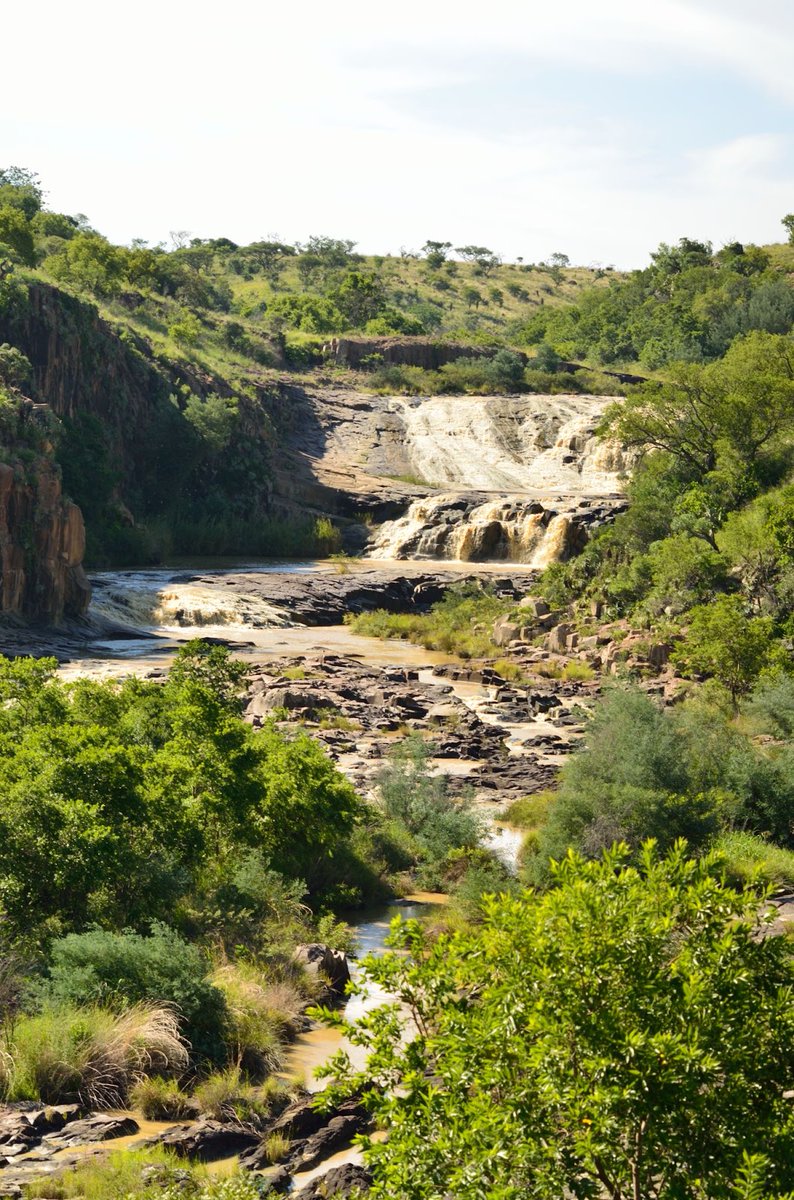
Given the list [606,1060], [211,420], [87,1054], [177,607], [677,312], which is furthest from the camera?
[677,312]

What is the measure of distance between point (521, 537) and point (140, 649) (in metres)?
20.4

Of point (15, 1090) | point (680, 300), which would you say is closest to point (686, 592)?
point (15, 1090)

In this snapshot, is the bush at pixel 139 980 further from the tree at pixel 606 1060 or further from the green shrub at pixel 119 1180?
the tree at pixel 606 1060

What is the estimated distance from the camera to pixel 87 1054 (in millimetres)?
10469

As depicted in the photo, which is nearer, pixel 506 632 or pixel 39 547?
pixel 39 547

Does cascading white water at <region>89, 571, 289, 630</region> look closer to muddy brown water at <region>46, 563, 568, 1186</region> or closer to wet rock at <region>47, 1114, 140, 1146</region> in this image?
A: muddy brown water at <region>46, 563, 568, 1186</region>

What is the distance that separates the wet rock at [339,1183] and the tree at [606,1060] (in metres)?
2.05

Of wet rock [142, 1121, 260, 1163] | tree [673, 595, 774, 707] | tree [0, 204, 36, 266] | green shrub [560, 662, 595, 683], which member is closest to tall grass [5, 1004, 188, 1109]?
wet rock [142, 1121, 260, 1163]

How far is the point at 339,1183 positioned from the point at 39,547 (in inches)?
1195

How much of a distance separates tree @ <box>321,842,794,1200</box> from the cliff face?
102 feet

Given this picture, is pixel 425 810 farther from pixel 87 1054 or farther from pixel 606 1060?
pixel 606 1060

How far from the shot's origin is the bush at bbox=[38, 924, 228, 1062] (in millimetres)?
11164

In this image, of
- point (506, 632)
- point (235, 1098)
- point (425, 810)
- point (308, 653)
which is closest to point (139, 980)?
point (235, 1098)

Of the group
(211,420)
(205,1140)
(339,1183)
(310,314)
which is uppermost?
(310,314)
